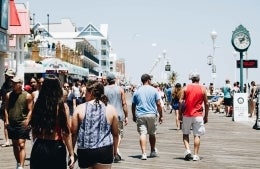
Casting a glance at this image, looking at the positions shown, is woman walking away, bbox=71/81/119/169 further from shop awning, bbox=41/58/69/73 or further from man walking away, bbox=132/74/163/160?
shop awning, bbox=41/58/69/73

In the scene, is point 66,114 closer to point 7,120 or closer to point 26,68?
point 7,120

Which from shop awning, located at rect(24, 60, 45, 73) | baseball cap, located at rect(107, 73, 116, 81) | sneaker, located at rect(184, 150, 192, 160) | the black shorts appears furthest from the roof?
the black shorts

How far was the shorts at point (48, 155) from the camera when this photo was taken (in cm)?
532

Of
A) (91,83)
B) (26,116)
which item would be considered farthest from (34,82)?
(91,83)

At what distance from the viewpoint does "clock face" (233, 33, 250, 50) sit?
23.0 metres

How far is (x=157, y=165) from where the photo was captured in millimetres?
9836

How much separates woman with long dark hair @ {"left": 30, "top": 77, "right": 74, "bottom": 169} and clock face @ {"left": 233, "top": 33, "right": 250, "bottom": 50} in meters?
18.5

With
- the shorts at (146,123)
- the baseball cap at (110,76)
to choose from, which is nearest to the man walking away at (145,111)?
the shorts at (146,123)


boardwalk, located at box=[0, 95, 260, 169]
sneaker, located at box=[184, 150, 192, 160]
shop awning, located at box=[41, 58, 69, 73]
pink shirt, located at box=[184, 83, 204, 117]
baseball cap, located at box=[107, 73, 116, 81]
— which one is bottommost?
boardwalk, located at box=[0, 95, 260, 169]

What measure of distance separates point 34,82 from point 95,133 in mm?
5586

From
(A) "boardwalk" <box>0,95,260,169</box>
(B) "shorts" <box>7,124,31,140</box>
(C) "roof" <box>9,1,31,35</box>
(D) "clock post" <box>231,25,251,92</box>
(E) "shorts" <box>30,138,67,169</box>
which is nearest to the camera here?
(E) "shorts" <box>30,138,67,169</box>

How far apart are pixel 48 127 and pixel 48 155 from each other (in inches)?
11.1

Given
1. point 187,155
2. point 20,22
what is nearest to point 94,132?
point 187,155

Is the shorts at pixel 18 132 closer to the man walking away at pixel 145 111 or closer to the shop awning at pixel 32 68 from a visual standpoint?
the man walking away at pixel 145 111
